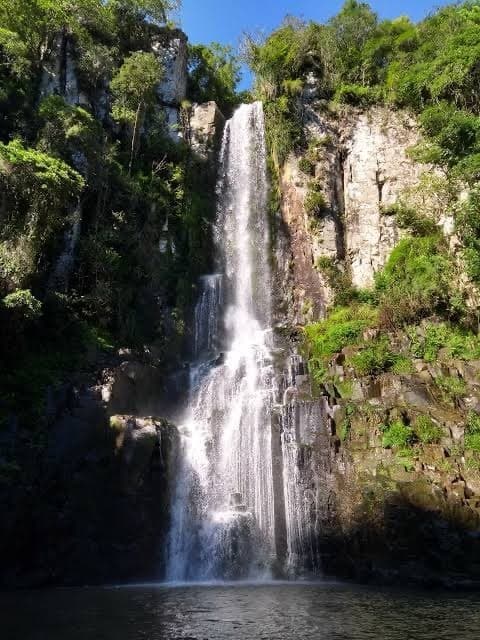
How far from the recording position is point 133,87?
2816cm

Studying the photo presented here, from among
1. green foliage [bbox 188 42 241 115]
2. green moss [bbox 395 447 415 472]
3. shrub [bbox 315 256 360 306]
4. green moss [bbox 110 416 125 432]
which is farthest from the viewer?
green foliage [bbox 188 42 241 115]

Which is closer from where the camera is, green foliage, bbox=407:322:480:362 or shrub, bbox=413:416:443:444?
shrub, bbox=413:416:443:444

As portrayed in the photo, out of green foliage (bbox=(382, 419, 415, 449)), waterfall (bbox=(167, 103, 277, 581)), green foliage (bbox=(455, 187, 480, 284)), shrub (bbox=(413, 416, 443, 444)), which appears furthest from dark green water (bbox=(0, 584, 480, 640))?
green foliage (bbox=(455, 187, 480, 284))

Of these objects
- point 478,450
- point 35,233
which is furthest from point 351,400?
point 35,233

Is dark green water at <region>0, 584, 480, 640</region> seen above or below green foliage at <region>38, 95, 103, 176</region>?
below

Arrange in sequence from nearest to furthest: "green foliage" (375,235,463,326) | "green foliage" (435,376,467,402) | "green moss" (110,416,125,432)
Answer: "green moss" (110,416,125,432) → "green foliage" (435,376,467,402) → "green foliage" (375,235,463,326)

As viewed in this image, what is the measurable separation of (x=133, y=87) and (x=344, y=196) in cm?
1263

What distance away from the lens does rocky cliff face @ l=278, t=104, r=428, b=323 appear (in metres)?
26.4

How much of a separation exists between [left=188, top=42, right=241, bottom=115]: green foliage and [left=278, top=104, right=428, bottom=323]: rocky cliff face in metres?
8.06

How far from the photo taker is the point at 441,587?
14.0 m

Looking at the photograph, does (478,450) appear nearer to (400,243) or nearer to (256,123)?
Answer: (400,243)

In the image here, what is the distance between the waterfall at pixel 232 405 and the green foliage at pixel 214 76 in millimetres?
6294

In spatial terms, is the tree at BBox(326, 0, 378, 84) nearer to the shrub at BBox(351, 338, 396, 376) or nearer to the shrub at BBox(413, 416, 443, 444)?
the shrub at BBox(351, 338, 396, 376)

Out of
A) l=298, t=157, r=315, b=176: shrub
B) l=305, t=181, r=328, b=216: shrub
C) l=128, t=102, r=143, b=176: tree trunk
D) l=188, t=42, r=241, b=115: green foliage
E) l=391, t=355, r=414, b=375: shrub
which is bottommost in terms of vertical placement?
l=391, t=355, r=414, b=375: shrub
